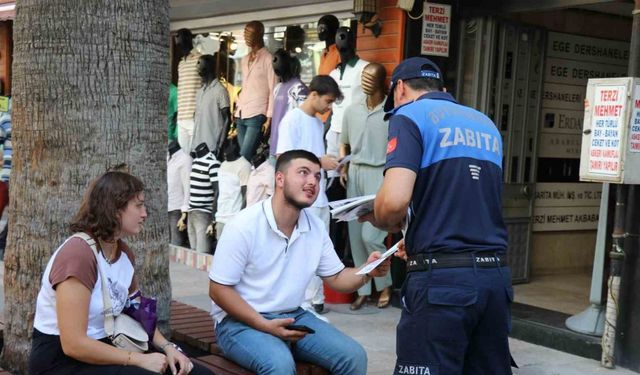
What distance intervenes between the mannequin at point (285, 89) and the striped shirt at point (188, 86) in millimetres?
1511

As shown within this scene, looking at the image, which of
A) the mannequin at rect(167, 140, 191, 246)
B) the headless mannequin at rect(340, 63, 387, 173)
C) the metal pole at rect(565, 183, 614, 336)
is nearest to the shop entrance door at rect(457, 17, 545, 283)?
the headless mannequin at rect(340, 63, 387, 173)

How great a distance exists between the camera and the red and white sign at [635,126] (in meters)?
5.22

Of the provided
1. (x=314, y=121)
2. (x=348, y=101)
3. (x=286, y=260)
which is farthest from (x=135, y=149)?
(x=348, y=101)

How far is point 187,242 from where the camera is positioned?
9.59 meters

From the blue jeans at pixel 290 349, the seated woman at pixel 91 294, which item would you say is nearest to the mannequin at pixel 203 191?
the blue jeans at pixel 290 349

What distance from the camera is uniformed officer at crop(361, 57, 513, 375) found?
3188mm

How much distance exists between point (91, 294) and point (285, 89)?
506cm

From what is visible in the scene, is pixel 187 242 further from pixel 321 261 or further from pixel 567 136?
pixel 321 261

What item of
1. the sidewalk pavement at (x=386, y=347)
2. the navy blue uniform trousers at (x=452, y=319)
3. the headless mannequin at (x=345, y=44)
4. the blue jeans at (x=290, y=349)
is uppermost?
the headless mannequin at (x=345, y=44)

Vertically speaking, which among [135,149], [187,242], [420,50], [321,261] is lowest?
[187,242]

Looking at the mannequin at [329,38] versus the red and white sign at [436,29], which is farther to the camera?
the mannequin at [329,38]

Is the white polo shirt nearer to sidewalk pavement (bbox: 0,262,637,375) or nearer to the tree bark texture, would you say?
the tree bark texture

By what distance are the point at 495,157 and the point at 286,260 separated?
1099 millimetres

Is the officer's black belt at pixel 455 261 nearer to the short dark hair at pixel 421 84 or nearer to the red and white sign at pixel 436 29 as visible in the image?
the short dark hair at pixel 421 84
